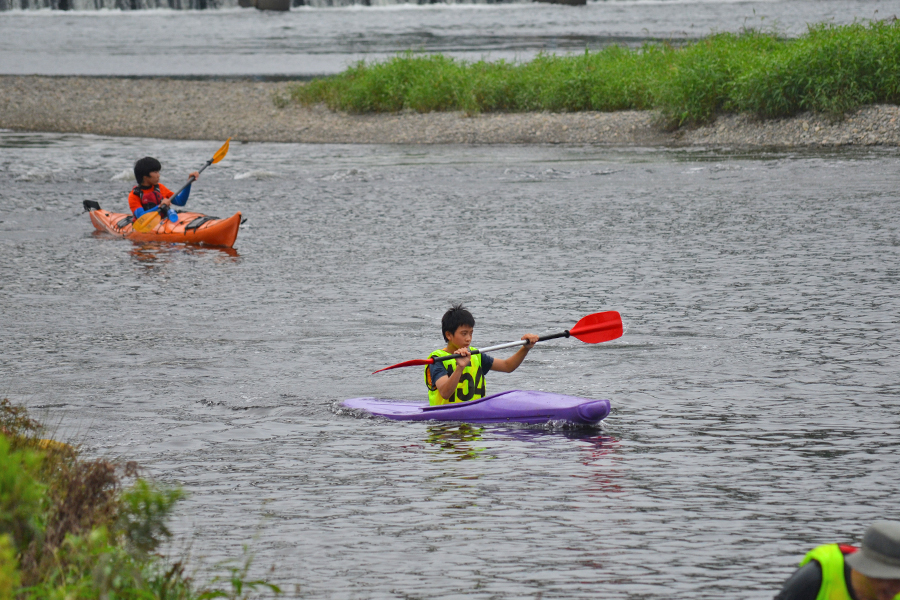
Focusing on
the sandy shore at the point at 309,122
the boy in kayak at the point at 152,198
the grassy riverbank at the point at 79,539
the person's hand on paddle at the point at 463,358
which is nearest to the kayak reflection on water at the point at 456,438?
the person's hand on paddle at the point at 463,358

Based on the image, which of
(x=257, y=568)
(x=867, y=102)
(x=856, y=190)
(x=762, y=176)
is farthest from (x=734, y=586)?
(x=867, y=102)

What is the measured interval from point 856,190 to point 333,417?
1026 cm

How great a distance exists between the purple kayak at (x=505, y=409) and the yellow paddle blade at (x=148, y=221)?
716 cm

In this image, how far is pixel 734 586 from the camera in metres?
4.18

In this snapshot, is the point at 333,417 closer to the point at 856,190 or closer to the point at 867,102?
the point at 856,190

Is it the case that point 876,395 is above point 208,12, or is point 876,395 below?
below

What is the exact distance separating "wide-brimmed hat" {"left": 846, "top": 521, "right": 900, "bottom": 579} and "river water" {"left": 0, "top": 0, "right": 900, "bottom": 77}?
27134mm

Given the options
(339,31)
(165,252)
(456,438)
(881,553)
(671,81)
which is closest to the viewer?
(881,553)

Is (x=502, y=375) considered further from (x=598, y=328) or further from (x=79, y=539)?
(x=79, y=539)

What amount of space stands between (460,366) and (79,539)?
3.58 meters

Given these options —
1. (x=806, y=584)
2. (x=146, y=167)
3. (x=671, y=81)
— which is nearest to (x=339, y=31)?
(x=671, y=81)

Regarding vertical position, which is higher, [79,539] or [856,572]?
[856,572]

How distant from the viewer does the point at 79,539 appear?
3.30 meters

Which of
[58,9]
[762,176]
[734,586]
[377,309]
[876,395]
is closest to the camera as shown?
[734,586]
